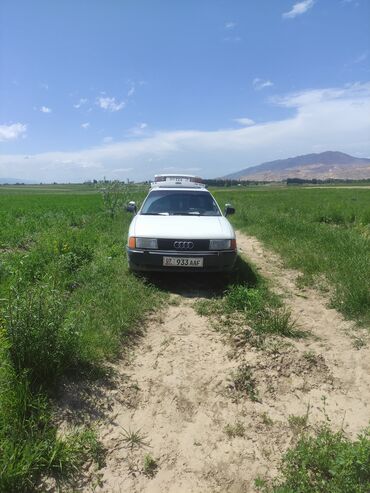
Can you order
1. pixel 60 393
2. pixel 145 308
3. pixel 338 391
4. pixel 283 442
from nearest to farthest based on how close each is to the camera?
pixel 283 442, pixel 60 393, pixel 338 391, pixel 145 308

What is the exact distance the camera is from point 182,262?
5.75m

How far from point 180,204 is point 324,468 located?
219 inches

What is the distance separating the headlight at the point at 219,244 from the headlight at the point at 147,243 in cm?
90

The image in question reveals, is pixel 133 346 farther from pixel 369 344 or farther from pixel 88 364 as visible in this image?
pixel 369 344

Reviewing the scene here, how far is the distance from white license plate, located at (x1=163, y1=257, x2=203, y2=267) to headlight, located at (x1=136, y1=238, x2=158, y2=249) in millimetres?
283

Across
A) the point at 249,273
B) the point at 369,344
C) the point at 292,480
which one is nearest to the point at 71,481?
the point at 292,480

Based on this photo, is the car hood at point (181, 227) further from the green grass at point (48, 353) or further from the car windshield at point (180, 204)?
the green grass at point (48, 353)

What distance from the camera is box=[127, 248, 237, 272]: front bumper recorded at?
5758 mm

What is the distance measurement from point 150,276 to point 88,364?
10.0 feet

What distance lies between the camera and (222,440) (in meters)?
2.72

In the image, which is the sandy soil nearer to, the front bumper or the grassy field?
the grassy field

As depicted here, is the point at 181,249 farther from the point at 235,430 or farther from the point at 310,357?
the point at 235,430

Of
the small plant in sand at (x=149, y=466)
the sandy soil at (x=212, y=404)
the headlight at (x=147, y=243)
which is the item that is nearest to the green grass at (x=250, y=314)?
the sandy soil at (x=212, y=404)

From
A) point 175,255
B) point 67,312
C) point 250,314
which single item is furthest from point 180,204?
point 67,312
